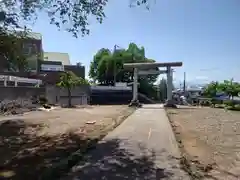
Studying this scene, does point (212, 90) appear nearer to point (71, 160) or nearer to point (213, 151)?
point (213, 151)

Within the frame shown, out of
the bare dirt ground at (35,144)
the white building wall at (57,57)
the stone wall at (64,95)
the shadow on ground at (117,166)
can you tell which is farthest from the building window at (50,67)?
the shadow on ground at (117,166)

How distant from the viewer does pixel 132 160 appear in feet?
23.0

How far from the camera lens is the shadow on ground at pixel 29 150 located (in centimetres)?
653

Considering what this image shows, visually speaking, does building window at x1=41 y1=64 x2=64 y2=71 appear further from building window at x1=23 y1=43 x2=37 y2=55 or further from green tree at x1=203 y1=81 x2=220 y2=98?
green tree at x1=203 y1=81 x2=220 y2=98

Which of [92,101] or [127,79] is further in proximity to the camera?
[127,79]

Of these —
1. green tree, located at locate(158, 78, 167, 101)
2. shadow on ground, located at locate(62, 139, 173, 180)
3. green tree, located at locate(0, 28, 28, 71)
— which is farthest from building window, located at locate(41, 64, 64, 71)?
shadow on ground, located at locate(62, 139, 173, 180)

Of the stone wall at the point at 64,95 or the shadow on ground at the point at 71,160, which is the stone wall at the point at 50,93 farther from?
the shadow on ground at the point at 71,160

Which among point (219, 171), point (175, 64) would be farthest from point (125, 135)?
point (175, 64)

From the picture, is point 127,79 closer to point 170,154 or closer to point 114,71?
point 114,71

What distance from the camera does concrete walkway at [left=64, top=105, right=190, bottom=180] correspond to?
5844mm

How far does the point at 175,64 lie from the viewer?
94.6 feet

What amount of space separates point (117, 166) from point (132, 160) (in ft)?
2.13

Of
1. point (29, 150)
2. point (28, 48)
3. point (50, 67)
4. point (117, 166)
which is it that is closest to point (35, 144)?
point (29, 150)

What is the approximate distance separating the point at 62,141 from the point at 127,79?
139 ft
